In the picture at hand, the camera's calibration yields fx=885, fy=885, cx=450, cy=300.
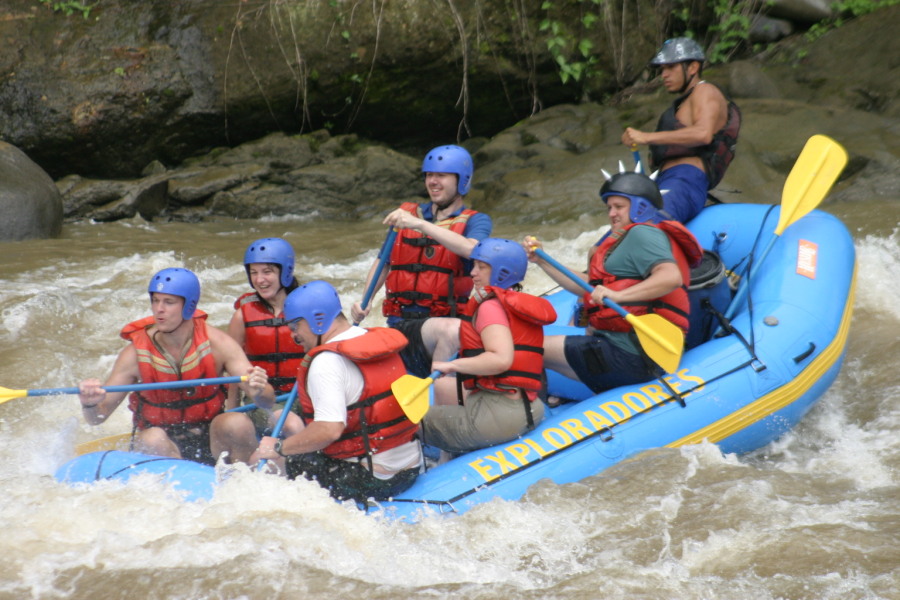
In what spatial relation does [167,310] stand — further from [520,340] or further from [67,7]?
[67,7]

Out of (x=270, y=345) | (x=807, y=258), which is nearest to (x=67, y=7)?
(x=270, y=345)

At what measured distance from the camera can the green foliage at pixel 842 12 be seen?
985cm

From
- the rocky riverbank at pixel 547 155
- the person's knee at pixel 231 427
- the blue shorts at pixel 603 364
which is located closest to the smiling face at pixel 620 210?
the blue shorts at pixel 603 364

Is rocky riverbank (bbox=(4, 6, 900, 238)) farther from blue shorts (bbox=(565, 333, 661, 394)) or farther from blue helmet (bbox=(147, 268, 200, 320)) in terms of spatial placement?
blue helmet (bbox=(147, 268, 200, 320))

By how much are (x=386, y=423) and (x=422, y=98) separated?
7415mm

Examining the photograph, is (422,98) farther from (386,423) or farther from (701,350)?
(386,423)

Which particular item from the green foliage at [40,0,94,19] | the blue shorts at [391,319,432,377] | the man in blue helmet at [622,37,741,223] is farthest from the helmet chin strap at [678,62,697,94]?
the green foliage at [40,0,94,19]

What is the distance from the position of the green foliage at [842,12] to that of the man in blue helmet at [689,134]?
6.07 meters

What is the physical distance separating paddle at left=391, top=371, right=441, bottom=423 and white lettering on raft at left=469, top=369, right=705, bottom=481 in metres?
Answer: 0.40

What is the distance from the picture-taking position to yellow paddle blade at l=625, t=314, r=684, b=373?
3.59 m

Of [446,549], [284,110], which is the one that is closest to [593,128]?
[284,110]

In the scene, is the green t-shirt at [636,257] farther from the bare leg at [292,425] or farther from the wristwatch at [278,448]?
the wristwatch at [278,448]

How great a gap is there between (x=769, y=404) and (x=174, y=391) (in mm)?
2486

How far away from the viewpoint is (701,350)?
12.8 feet
